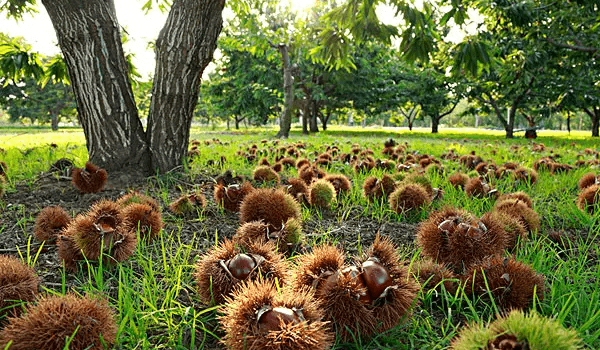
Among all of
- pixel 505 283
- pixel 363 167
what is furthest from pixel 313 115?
pixel 505 283

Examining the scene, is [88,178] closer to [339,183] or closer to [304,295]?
[339,183]

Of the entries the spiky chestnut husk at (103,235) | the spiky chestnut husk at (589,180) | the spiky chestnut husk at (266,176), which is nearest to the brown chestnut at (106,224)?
the spiky chestnut husk at (103,235)

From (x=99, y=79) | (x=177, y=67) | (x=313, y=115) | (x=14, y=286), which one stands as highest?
(x=313, y=115)

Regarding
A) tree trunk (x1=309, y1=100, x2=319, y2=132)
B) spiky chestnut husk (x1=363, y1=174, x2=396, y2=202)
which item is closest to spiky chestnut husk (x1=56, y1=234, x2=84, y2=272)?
spiky chestnut husk (x1=363, y1=174, x2=396, y2=202)

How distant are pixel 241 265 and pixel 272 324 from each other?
37 centimetres

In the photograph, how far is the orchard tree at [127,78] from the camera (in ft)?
12.2

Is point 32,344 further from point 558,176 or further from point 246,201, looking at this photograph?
point 558,176

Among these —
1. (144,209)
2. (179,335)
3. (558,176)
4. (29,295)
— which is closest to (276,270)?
(179,335)

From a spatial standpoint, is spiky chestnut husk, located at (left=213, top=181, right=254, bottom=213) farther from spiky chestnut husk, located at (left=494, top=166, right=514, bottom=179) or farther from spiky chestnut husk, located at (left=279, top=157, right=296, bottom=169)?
spiky chestnut husk, located at (left=494, top=166, right=514, bottom=179)

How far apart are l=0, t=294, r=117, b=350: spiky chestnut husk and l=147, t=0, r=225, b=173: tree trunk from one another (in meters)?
3.15

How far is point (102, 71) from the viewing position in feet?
12.3

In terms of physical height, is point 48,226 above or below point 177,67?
below

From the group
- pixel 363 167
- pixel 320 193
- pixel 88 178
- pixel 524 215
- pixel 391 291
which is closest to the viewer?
pixel 391 291

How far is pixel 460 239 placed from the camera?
1637mm
